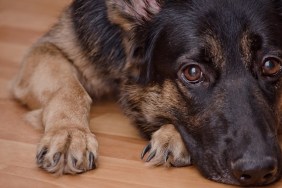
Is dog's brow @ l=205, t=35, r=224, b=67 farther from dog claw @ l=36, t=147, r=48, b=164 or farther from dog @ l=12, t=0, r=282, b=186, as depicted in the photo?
dog claw @ l=36, t=147, r=48, b=164

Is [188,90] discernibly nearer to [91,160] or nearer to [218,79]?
[218,79]

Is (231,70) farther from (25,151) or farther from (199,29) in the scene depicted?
(25,151)

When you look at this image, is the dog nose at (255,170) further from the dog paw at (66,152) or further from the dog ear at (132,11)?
the dog ear at (132,11)

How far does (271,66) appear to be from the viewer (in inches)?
105

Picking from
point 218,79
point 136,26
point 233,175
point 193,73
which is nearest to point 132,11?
point 136,26

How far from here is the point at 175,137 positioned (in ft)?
9.02

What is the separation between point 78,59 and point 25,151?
759 mm

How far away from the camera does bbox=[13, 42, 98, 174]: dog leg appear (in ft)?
8.73

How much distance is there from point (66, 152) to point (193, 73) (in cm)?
67

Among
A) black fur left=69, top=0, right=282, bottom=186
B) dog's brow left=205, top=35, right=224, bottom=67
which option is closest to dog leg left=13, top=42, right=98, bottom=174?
black fur left=69, top=0, right=282, bottom=186

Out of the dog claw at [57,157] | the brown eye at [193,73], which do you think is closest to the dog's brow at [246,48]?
the brown eye at [193,73]

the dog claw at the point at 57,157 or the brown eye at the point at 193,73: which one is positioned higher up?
the brown eye at the point at 193,73

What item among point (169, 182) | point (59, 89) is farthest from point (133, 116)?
point (169, 182)

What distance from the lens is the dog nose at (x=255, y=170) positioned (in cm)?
234
